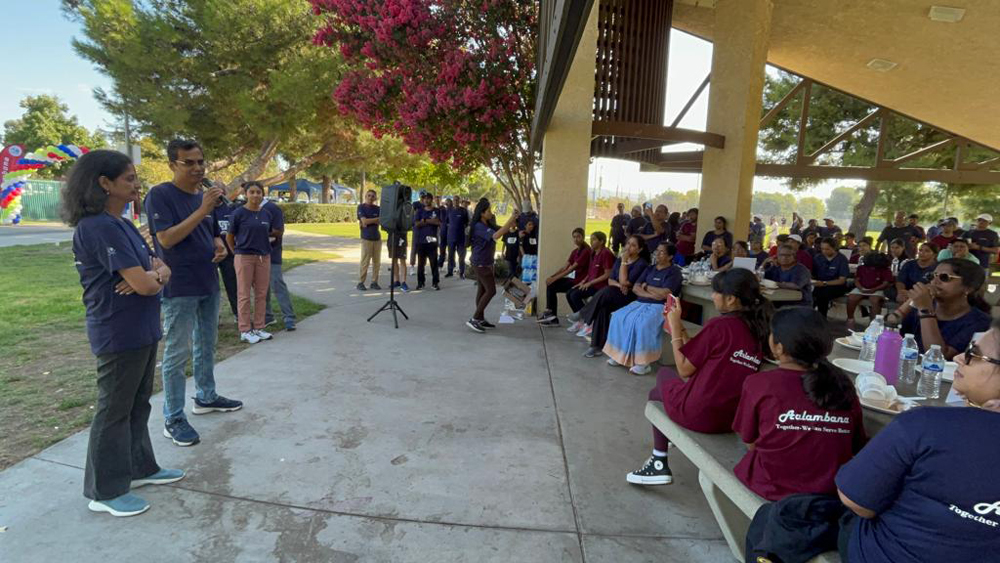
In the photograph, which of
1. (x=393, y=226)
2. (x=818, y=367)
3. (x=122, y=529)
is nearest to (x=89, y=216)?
(x=122, y=529)

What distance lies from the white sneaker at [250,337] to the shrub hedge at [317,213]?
2223 cm

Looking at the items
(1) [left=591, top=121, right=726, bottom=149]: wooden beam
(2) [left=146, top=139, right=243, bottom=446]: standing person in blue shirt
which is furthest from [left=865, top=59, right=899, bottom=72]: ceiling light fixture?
(2) [left=146, top=139, right=243, bottom=446]: standing person in blue shirt

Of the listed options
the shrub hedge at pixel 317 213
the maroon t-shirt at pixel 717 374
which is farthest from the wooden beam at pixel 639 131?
the shrub hedge at pixel 317 213

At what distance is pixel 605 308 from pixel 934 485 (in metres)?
4.49

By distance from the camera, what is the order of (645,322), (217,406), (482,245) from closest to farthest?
(217,406)
(645,322)
(482,245)

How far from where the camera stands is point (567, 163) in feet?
24.0

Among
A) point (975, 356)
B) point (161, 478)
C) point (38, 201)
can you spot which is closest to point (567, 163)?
point (161, 478)

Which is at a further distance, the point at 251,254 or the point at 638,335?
the point at 251,254

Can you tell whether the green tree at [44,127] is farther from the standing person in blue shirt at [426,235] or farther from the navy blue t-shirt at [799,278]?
the navy blue t-shirt at [799,278]

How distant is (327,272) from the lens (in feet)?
36.0

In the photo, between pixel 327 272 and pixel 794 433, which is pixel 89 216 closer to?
pixel 794 433

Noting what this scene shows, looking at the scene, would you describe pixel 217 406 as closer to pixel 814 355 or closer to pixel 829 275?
pixel 814 355

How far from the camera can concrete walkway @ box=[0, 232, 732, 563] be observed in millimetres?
2441

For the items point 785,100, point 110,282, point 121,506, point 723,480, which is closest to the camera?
point 723,480
